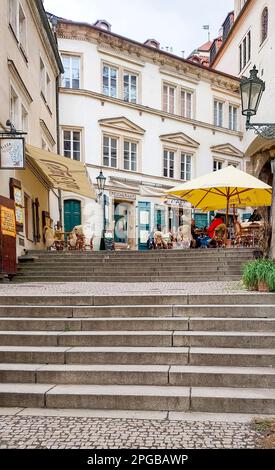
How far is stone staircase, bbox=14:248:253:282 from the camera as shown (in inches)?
453

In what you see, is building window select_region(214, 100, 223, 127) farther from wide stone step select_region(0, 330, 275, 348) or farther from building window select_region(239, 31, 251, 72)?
wide stone step select_region(0, 330, 275, 348)

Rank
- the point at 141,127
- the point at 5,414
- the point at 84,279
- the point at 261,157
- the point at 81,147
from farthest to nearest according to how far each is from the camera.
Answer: the point at 261,157 < the point at 141,127 < the point at 81,147 < the point at 84,279 < the point at 5,414

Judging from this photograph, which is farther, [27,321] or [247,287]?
[247,287]

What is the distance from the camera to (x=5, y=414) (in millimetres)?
4590

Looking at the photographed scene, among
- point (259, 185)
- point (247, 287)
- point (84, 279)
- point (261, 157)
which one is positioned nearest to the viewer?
point (247, 287)

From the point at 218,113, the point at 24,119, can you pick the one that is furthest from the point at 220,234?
the point at 218,113

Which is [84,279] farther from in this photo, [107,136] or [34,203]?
[107,136]

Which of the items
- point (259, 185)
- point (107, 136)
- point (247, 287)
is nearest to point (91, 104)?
point (107, 136)

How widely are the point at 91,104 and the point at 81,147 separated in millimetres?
2365

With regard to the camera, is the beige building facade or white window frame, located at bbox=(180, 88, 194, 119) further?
white window frame, located at bbox=(180, 88, 194, 119)

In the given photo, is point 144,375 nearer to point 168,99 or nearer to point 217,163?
point 168,99

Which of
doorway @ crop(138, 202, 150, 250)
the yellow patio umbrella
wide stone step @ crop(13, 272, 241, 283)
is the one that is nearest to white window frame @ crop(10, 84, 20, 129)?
wide stone step @ crop(13, 272, 241, 283)

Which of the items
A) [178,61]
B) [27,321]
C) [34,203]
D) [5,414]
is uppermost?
[178,61]

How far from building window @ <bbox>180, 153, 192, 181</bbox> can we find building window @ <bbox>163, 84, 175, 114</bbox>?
9.14 ft
